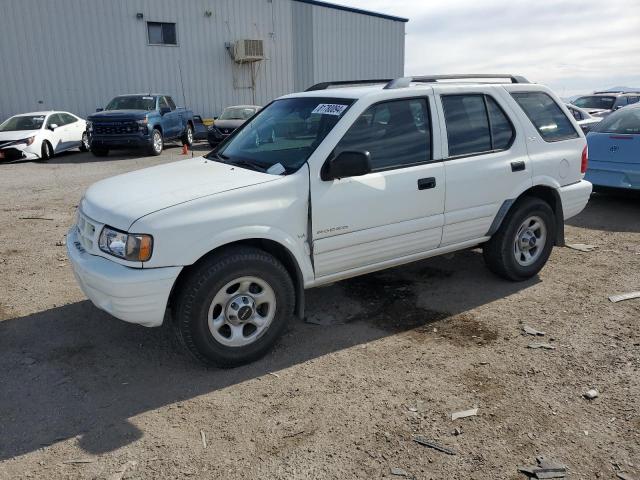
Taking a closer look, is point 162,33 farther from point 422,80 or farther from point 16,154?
point 422,80

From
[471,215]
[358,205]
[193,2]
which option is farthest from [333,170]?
[193,2]

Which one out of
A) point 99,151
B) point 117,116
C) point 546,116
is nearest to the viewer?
point 546,116

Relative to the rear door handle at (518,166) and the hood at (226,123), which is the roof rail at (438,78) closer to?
the rear door handle at (518,166)

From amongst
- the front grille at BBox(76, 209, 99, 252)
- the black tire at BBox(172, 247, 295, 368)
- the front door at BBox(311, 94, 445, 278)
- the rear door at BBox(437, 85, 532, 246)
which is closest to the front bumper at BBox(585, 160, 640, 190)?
the rear door at BBox(437, 85, 532, 246)

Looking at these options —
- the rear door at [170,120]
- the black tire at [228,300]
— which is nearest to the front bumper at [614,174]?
the black tire at [228,300]

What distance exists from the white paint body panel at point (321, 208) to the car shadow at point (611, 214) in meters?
2.72

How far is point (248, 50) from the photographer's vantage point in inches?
916

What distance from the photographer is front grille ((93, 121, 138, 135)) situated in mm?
15523

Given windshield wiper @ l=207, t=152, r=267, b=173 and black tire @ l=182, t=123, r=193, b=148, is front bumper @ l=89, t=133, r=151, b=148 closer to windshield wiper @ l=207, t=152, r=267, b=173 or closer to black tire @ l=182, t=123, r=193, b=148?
black tire @ l=182, t=123, r=193, b=148

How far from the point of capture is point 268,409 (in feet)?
10.8

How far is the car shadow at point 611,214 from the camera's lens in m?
7.37

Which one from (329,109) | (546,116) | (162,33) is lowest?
(546,116)

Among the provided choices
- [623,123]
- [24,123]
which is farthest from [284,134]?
[24,123]

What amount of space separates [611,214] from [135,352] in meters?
7.05
